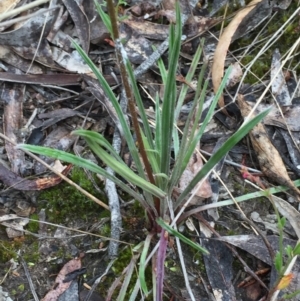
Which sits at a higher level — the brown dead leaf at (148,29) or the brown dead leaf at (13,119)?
the brown dead leaf at (148,29)

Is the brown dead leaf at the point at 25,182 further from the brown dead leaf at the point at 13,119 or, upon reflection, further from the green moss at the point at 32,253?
the green moss at the point at 32,253

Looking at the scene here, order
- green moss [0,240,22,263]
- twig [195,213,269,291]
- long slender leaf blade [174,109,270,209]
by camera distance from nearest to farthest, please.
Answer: long slender leaf blade [174,109,270,209]
twig [195,213,269,291]
green moss [0,240,22,263]

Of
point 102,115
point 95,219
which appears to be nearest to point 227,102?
point 102,115

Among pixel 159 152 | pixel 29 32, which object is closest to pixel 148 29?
pixel 29 32

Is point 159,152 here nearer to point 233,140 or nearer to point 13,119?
point 233,140

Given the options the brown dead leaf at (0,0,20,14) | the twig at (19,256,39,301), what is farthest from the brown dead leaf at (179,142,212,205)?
the brown dead leaf at (0,0,20,14)

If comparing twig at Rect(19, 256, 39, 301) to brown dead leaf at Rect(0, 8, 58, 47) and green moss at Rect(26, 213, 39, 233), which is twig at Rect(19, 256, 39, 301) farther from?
brown dead leaf at Rect(0, 8, 58, 47)

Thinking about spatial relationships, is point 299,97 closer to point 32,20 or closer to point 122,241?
point 122,241

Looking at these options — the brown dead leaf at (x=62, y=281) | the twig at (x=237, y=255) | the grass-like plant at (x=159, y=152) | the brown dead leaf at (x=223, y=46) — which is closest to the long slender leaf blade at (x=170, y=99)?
the grass-like plant at (x=159, y=152)
